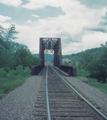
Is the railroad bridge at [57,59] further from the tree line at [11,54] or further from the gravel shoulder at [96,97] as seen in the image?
the gravel shoulder at [96,97]

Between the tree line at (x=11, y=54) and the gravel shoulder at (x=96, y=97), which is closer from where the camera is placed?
the gravel shoulder at (x=96, y=97)

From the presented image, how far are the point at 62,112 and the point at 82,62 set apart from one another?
157ft

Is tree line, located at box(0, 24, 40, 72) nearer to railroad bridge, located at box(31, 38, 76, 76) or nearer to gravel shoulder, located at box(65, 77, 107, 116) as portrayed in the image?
railroad bridge, located at box(31, 38, 76, 76)

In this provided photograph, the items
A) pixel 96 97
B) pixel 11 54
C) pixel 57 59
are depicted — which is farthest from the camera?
pixel 57 59

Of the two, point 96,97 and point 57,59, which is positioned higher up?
point 57,59

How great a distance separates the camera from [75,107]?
490 cm

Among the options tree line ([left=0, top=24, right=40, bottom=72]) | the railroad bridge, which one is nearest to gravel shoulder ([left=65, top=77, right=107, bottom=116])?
the railroad bridge

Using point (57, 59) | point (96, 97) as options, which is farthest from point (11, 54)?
point (57, 59)

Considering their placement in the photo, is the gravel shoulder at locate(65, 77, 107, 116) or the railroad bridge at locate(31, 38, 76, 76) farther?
the railroad bridge at locate(31, 38, 76, 76)

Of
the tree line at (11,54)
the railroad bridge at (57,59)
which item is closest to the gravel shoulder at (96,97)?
the railroad bridge at (57,59)

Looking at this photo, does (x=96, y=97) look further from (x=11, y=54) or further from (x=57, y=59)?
(x=57, y=59)

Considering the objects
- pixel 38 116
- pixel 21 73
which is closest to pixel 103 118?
pixel 38 116

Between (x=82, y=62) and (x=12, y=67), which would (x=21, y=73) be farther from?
(x=82, y=62)

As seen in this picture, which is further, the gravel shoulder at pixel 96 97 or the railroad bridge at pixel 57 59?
the railroad bridge at pixel 57 59
